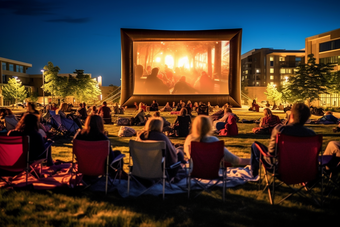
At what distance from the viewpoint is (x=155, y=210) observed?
3.51 m

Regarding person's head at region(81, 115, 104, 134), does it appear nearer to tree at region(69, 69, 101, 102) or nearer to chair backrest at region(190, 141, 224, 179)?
chair backrest at region(190, 141, 224, 179)

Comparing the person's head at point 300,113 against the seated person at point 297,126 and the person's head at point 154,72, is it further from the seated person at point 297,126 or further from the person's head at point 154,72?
the person's head at point 154,72

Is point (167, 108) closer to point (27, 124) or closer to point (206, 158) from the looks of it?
point (27, 124)

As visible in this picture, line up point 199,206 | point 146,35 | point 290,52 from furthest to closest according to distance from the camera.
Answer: point 290,52 → point 146,35 → point 199,206

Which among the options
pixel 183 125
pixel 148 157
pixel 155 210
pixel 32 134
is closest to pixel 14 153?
pixel 32 134

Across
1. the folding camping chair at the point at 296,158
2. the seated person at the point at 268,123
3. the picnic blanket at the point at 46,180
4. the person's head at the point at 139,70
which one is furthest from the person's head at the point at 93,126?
the person's head at the point at 139,70

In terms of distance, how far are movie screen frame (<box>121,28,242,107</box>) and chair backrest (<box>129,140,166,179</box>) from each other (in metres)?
20.2

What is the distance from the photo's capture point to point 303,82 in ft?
86.1

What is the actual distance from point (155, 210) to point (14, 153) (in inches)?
87.7

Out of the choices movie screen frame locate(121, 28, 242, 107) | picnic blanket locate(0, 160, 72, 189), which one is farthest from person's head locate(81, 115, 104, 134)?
movie screen frame locate(121, 28, 242, 107)

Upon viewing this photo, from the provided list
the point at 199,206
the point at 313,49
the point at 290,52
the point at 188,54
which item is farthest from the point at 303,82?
the point at 290,52

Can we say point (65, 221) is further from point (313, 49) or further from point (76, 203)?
point (313, 49)

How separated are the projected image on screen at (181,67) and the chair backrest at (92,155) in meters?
20.3

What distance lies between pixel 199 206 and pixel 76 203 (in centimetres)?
162
